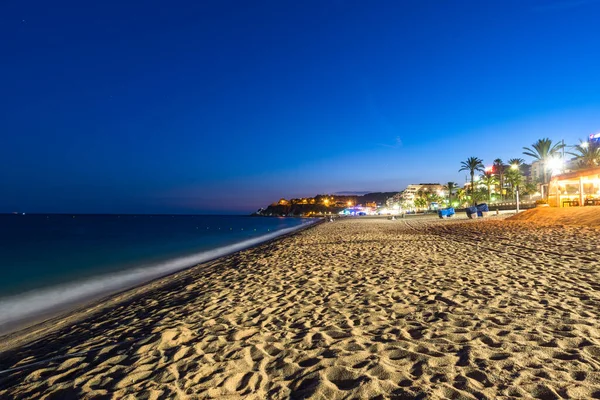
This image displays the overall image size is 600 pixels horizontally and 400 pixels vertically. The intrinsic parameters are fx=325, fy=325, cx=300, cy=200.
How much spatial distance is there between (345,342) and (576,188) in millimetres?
48116

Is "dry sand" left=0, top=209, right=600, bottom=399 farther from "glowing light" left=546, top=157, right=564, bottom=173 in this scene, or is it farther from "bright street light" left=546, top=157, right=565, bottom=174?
"bright street light" left=546, top=157, right=565, bottom=174

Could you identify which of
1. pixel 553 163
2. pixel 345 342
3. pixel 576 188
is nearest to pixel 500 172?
pixel 553 163

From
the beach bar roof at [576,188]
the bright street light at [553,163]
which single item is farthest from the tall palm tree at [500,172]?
the beach bar roof at [576,188]

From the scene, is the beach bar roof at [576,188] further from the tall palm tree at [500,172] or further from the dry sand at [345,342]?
the tall palm tree at [500,172]

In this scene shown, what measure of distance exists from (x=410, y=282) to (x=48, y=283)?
18072 mm

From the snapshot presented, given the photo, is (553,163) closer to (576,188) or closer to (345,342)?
(576,188)

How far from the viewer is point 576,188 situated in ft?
129

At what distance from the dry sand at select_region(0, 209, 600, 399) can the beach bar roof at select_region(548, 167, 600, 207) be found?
23854 millimetres

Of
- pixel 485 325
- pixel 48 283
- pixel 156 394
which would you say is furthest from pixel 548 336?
pixel 48 283

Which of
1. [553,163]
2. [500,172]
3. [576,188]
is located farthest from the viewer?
[500,172]

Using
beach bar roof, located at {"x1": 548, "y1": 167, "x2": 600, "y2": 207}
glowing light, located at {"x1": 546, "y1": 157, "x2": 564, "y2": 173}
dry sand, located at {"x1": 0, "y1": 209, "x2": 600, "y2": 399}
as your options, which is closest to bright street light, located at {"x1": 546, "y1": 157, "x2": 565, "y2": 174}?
glowing light, located at {"x1": 546, "y1": 157, "x2": 564, "y2": 173}

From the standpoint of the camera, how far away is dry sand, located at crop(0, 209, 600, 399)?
3.31 meters

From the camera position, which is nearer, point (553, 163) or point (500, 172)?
point (553, 163)

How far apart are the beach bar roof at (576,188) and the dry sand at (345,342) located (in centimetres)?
2385
